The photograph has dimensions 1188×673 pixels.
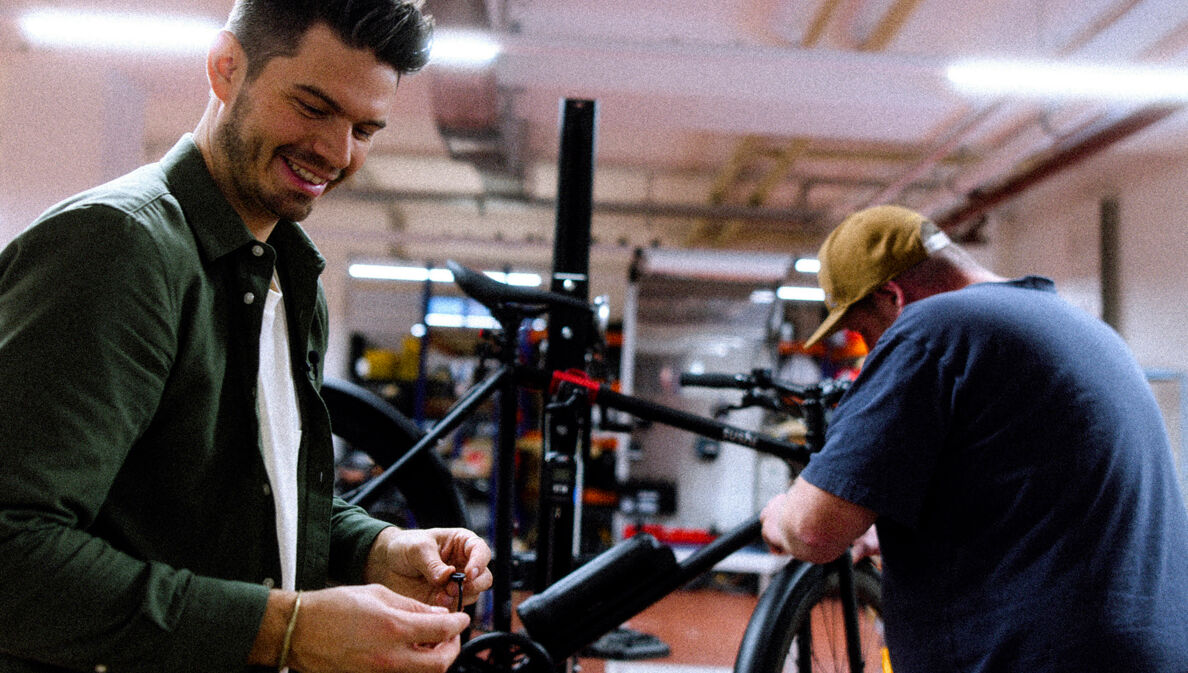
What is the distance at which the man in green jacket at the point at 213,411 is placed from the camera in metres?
0.59

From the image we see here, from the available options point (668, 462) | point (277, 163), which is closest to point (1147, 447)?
point (277, 163)

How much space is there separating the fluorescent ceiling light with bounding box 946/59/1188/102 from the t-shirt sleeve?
335 centimetres

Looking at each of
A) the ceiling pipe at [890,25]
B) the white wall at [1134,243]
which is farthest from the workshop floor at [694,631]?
the white wall at [1134,243]

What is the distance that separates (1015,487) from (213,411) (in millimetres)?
1079

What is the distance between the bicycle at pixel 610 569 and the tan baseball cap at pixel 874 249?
17.6 inches

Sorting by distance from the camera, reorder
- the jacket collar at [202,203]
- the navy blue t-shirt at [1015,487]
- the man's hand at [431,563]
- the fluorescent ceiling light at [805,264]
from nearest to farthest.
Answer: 1. the jacket collar at [202,203]
2. the man's hand at [431,563]
3. the navy blue t-shirt at [1015,487]
4. the fluorescent ceiling light at [805,264]

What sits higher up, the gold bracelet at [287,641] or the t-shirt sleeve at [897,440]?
the t-shirt sleeve at [897,440]

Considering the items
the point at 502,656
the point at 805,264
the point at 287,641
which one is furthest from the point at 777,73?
the point at 287,641

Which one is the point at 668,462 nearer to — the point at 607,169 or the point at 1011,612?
the point at 607,169

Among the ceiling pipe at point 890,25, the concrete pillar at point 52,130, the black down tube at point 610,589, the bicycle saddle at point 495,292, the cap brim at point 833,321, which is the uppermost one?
the ceiling pipe at point 890,25

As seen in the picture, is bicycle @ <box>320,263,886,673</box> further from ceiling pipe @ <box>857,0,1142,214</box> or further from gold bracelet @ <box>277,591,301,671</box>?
ceiling pipe @ <box>857,0,1142,214</box>

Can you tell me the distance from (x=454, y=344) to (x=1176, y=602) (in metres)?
8.96

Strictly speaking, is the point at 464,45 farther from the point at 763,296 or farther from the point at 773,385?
the point at 763,296

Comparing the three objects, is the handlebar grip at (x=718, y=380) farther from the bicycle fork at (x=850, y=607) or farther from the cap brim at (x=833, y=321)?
the bicycle fork at (x=850, y=607)
